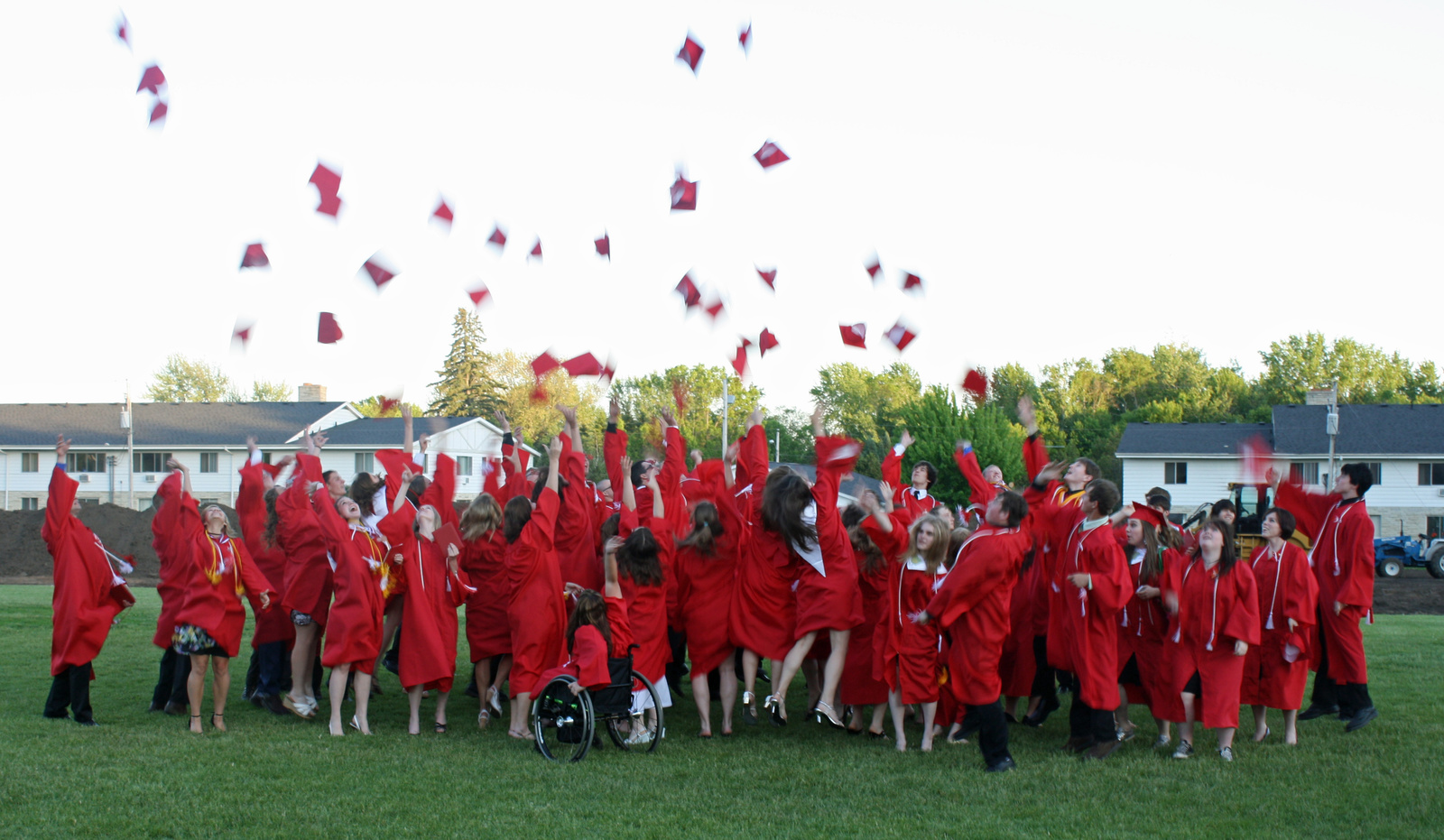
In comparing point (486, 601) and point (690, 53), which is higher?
point (690, 53)

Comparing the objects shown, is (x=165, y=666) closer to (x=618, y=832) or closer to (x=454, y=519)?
(x=454, y=519)

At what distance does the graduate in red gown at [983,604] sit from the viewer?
672cm

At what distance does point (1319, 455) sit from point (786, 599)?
4675 cm

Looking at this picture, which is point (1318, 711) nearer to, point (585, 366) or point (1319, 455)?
point (585, 366)

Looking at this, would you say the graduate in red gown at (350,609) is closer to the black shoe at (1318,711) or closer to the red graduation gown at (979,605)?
the red graduation gown at (979,605)

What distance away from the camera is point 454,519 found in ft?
30.4

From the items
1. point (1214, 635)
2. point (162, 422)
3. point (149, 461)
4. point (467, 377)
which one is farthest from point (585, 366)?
point (467, 377)

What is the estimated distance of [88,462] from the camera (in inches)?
2039

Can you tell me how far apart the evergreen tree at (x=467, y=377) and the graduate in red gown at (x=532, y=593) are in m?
59.0

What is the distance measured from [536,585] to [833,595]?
2081 millimetres

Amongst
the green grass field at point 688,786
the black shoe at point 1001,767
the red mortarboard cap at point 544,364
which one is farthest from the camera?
the red mortarboard cap at point 544,364

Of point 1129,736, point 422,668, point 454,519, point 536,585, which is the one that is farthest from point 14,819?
point 1129,736

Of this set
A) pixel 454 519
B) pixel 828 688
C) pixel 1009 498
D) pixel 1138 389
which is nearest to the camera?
pixel 1009 498

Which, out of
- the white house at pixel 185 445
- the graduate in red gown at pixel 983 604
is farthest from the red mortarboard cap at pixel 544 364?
the white house at pixel 185 445
